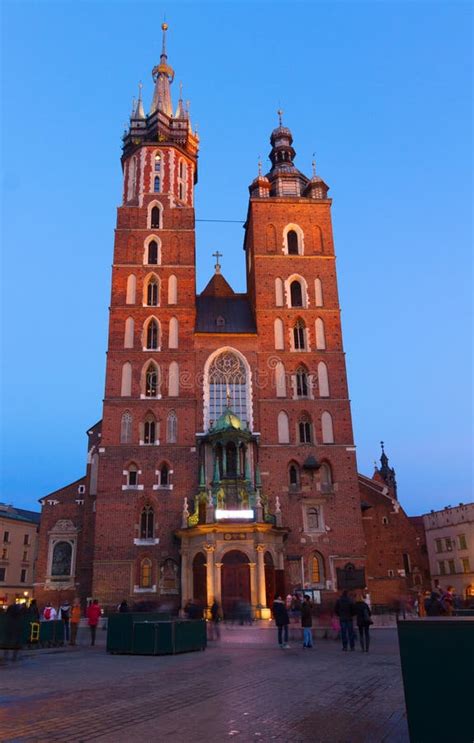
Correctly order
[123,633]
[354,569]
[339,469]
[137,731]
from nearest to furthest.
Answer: [137,731] → [123,633] → [354,569] → [339,469]

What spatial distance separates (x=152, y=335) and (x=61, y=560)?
14969mm

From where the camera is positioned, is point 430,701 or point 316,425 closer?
point 430,701

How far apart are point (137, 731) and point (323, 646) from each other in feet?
42.4

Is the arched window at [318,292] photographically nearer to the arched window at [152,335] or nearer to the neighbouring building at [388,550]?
the arched window at [152,335]

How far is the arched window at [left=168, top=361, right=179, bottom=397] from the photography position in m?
37.9

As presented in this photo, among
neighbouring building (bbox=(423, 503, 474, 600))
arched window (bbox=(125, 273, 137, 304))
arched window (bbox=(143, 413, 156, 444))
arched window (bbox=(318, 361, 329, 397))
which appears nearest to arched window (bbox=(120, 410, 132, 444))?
arched window (bbox=(143, 413, 156, 444))

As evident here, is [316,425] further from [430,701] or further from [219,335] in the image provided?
[430,701]

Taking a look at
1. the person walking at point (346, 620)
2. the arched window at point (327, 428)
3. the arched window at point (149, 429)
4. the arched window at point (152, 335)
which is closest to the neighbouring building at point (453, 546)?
the arched window at point (327, 428)

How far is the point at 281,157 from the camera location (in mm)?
48688

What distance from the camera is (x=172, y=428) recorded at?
37.1 meters

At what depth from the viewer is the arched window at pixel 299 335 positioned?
40.2 meters

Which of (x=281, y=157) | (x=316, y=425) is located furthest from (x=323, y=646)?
(x=281, y=157)

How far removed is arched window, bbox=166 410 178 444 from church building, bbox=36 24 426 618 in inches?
4.9

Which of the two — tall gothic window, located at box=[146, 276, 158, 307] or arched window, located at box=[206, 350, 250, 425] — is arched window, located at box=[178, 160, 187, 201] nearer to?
tall gothic window, located at box=[146, 276, 158, 307]
